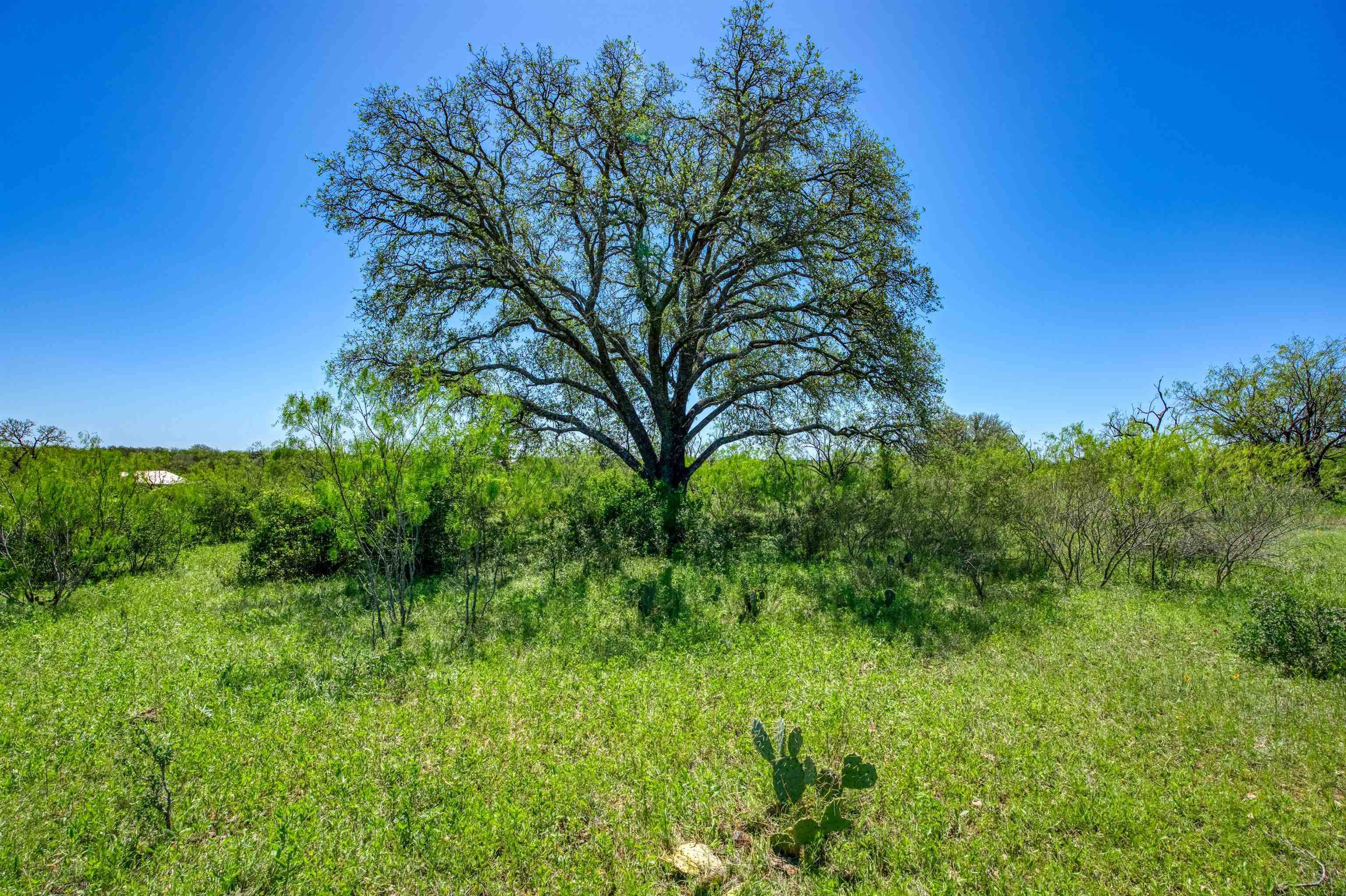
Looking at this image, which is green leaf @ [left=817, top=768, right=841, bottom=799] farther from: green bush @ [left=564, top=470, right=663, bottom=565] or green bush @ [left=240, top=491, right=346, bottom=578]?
green bush @ [left=240, top=491, right=346, bottom=578]

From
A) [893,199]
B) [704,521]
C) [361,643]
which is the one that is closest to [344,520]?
[361,643]

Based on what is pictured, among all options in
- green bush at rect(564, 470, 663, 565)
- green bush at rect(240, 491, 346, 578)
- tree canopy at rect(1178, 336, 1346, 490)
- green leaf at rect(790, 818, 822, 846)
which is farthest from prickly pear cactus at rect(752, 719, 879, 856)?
tree canopy at rect(1178, 336, 1346, 490)

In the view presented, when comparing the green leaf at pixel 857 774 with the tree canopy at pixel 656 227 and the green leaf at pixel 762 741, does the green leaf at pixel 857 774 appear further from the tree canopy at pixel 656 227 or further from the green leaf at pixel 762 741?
the tree canopy at pixel 656 227

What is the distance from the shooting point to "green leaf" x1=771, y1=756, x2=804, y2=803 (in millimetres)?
3555

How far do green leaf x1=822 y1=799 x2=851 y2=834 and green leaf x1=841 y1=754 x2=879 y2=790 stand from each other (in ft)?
0.57

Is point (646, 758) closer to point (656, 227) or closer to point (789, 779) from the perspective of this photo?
point (789, 779)

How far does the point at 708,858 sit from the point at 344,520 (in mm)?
7359

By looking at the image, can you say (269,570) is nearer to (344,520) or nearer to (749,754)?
(344,520)

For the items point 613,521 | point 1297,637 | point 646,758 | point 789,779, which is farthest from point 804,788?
point 613,521

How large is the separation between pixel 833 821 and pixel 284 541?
12612 mm

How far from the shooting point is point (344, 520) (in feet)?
27.0

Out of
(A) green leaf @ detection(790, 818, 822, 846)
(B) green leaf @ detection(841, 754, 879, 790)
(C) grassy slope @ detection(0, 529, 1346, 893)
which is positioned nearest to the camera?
(C) grassy slope @ detection(0, 529, 1346, 893)

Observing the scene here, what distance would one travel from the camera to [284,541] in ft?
38.2

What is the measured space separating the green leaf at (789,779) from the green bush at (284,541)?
10.8 meters
